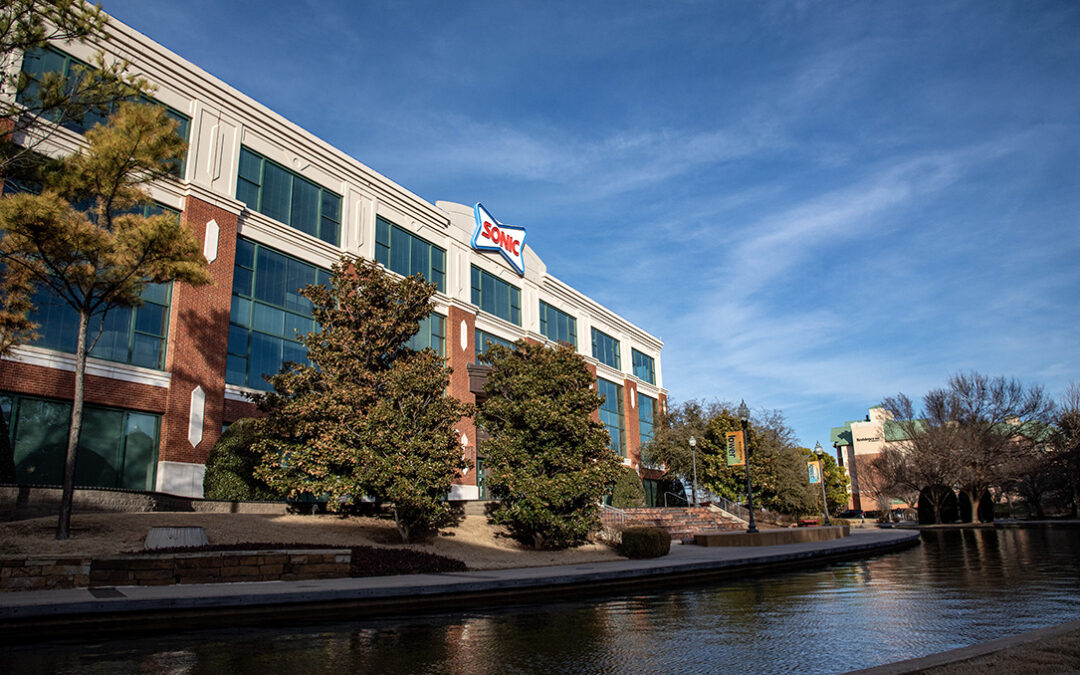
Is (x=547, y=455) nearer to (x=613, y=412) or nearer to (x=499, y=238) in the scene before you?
(x=499, y=238)

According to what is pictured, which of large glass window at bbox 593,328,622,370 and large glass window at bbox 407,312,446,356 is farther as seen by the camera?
large glass window at bbox 593,328,622,370

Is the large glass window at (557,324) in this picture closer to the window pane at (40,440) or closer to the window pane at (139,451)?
the window pane at (139,451)

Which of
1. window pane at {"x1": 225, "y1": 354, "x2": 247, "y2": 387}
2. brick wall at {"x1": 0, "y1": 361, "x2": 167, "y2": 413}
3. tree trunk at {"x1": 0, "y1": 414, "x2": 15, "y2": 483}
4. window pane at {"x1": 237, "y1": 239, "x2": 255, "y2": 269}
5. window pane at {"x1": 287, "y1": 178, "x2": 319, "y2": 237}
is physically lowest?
tree trunk at {"x1": 0, "y1": 414, "x2": 15, "y2": 483}

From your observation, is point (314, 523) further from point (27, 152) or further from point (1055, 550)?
point (1055, 550)

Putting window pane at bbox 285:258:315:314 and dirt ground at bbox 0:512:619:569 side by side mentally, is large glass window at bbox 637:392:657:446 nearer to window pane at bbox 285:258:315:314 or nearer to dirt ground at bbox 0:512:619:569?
dirt ground at bbox 0:512:619:569

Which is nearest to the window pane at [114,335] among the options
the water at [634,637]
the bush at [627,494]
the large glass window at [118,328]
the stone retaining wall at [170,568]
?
the large glass window at [118,328]

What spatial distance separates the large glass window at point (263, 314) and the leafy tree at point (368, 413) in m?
5.32

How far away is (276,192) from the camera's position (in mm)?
29422

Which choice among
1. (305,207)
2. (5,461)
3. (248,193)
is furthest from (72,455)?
(305,207)

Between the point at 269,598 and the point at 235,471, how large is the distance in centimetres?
1276

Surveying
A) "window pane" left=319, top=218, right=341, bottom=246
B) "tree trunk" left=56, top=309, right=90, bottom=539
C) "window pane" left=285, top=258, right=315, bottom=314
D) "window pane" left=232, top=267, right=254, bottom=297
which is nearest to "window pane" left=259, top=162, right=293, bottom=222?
"window pane" left=319, top=218, right=341, bottom=246

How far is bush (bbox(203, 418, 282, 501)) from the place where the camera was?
21969 mm

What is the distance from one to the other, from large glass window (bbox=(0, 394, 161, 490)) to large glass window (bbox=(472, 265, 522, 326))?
840 inches

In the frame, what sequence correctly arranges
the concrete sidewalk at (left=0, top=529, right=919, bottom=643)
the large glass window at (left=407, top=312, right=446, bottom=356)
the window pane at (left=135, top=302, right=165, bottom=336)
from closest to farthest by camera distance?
the concrete sidewalk at (left=0, top=529, right=919, bottom=643) → the window pane at (left=135, top=302, right=165, bottom=336) → the large glass window at (left=407, top=312, right=446, bottom=356)
